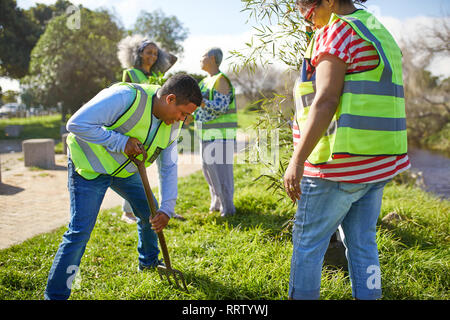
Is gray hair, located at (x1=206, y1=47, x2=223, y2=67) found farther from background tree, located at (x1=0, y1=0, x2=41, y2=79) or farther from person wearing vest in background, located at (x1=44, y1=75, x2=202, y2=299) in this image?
background tree, located at (x1=0, y1=0, x2=41, y2=79)


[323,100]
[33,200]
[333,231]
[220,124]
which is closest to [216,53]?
[220,124]

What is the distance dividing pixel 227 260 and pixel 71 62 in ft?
58.5

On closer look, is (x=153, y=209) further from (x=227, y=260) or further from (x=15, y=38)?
(x=15, y=38)

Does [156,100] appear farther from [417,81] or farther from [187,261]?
[417,81]

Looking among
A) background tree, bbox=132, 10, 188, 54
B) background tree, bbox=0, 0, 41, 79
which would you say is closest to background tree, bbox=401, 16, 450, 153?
background tree, bbox=132, 10, 188, 54

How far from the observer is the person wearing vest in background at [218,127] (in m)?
4.16

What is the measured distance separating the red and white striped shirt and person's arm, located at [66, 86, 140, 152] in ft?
4.09

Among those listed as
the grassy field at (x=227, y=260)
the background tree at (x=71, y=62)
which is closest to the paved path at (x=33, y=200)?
the grassy field at (x=227, y=260)

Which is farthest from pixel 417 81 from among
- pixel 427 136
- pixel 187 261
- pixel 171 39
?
pixel 187 261

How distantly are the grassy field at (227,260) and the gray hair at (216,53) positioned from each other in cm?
196

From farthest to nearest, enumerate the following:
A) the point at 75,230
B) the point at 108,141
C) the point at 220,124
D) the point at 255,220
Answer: the point at 220,124 < the point at 255,220 < the point at 75,230 < the point at 108,141

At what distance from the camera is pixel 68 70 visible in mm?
17938

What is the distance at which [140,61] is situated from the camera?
14.3 feet

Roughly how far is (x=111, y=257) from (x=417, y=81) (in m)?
16.8
